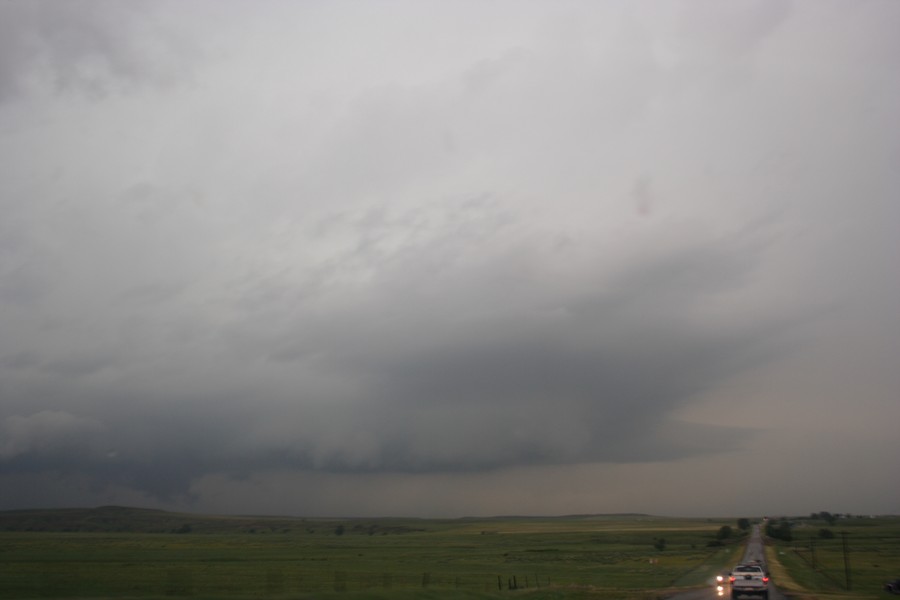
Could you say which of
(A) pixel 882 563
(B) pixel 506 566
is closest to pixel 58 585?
(B) pixel 506 566

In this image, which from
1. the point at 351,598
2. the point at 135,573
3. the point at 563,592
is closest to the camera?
the point at 351,598

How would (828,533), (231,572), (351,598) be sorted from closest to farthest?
(351,598)
(231,572)
(828,533)

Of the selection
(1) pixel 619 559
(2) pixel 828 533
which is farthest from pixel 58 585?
(2) pixel 828 533

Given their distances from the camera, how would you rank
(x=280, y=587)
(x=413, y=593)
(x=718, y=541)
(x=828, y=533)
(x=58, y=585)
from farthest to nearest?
1. (x=828, y=533)
2. (x=718, y=541)
3. (x=280, y=587)
4. (x=58, y=585)
5. (x=413, y=593)

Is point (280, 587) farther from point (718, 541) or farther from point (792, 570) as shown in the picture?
point (718, 541)

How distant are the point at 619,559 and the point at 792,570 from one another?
108 ft

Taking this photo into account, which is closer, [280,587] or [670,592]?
[670,592]

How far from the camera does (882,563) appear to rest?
3962 inches

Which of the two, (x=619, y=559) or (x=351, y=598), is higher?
(x=351, y=598)

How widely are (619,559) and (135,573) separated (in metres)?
72.5

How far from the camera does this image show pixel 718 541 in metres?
176

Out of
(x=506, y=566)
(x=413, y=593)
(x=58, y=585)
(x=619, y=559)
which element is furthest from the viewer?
(x=619, y=559)

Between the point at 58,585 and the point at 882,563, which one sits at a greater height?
the point at 58,585

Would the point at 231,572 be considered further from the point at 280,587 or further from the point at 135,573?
the point at 280,587
